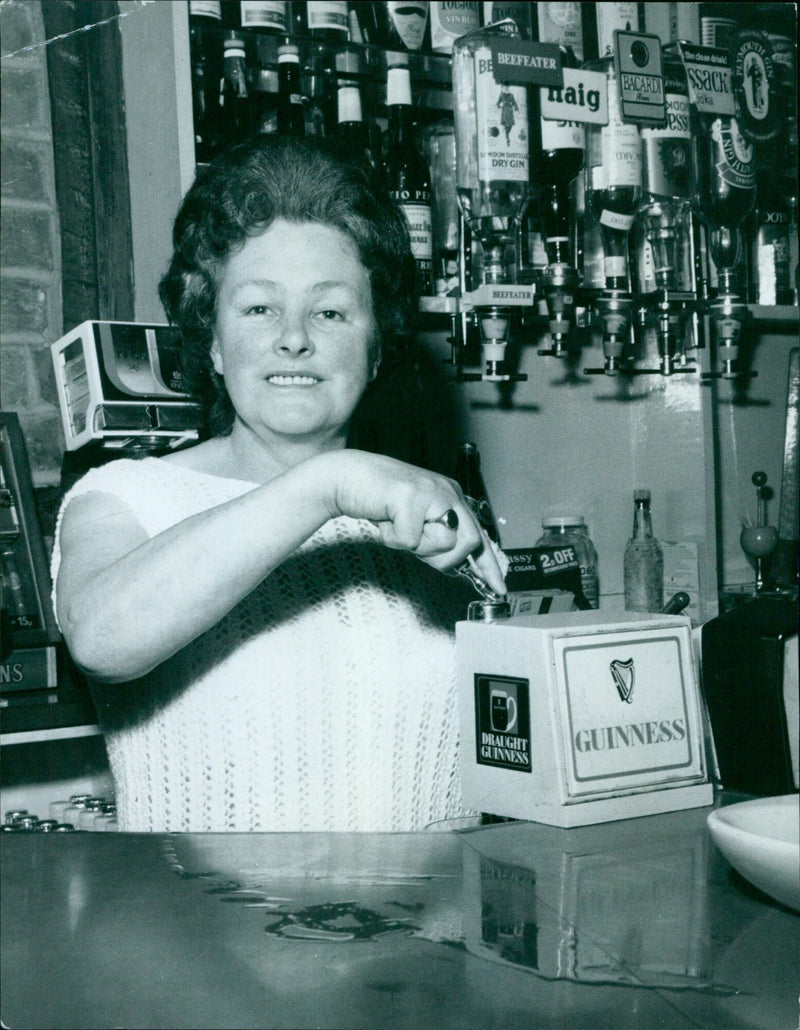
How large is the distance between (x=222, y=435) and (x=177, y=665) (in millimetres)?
356

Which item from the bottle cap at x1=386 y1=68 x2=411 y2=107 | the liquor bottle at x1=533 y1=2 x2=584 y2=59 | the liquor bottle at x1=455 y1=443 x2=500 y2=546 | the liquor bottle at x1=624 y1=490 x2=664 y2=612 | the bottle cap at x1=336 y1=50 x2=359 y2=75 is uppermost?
the liquor bottle at x1=533 y1=2 x2=584 y2=59

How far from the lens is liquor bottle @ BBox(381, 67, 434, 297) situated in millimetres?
1757

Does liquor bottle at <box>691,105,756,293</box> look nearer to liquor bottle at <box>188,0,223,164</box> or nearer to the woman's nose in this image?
liquor bottle at <box>188,0,223,164</box>

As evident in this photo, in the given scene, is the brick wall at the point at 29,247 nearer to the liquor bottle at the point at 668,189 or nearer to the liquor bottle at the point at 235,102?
the liquor bottle at the point at 235,102

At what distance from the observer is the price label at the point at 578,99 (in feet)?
6.02

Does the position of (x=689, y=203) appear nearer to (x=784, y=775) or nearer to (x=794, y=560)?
(x=794, y=560)

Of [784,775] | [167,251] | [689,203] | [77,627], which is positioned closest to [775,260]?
[689,203]

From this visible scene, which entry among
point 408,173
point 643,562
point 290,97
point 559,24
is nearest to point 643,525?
point 643,562

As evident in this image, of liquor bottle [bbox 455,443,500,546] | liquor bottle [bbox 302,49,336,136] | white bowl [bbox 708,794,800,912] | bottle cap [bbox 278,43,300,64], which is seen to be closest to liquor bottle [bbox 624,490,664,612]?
liquor bottle [bbox 455,443,500,546]

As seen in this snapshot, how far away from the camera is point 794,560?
2.21 m

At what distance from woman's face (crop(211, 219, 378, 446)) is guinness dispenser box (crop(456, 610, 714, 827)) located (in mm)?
467

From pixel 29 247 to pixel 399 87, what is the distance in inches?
23.6

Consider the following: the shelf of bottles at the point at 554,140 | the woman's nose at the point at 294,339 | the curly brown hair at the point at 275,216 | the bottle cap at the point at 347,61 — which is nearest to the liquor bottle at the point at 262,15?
the shelf of bottles at the point at 554,140

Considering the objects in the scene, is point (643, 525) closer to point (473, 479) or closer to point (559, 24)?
point (473, 479)
